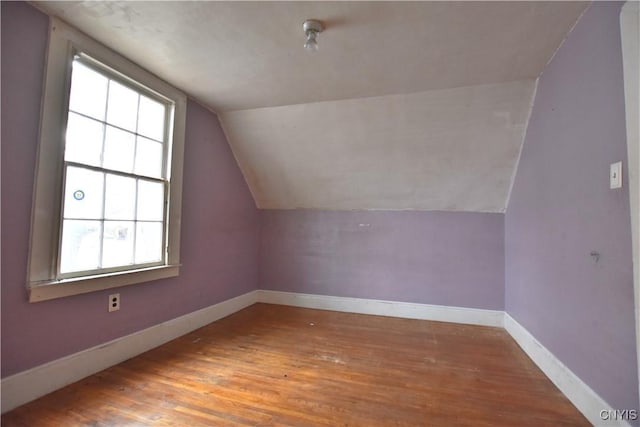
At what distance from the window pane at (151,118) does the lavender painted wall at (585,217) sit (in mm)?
3231

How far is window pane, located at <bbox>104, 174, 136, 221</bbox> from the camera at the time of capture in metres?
2.30

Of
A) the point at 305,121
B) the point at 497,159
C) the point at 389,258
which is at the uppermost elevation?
the point at 305,121

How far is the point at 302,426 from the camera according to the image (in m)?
1.64

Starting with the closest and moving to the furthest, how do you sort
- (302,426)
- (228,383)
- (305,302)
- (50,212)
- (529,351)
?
(302,426), (50,212), (228,383), (529,351), (305,302)

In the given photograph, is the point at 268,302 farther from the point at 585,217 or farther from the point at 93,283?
the point at 585,217

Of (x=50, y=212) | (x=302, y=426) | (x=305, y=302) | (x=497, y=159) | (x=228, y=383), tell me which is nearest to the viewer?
(x=302, y=426)

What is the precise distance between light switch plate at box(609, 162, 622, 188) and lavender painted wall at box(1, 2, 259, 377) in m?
3.22

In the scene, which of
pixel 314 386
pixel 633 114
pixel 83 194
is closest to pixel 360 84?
pixel 633 114

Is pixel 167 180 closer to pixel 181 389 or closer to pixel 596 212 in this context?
pixel 181 389

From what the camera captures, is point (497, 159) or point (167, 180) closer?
point (167, 180)

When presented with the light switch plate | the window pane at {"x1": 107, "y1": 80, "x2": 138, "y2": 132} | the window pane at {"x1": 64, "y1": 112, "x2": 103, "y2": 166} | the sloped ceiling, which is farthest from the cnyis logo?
the window pane at {"x1": 107, "y1": 80, "x2": 138, "y2": 132}

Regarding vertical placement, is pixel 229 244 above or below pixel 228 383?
above

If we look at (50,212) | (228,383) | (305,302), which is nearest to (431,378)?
(228,383)

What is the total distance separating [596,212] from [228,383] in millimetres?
2513
